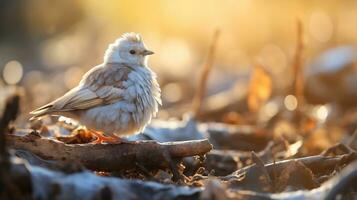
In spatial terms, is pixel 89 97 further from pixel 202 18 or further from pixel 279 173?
pixel 202 18

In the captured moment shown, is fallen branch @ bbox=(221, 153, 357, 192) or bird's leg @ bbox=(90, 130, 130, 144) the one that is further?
bird's leg @ bbox=(90, 130, 130, 144)

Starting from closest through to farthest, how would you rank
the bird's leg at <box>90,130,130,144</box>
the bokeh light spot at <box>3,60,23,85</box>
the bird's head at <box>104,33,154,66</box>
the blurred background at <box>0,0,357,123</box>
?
the bird's leg at <box>90,130,130,144</box> < the bird's head at <box>104,33,154,66</box> < the bokeh light spot at <box>3,60,23,85</box> < the blurred background at <box>0,0,357,123</box>

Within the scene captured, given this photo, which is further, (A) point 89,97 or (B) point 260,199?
(A) point 89,97

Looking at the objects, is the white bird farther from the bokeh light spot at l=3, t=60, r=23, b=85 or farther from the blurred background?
the blurred background

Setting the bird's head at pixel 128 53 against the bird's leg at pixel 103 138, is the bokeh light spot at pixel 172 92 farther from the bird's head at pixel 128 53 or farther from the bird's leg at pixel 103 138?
the bird's leg at pixel 103 138

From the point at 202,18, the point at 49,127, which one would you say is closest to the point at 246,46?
the point at 202,18

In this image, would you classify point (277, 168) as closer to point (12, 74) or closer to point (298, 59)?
point (298, 59)

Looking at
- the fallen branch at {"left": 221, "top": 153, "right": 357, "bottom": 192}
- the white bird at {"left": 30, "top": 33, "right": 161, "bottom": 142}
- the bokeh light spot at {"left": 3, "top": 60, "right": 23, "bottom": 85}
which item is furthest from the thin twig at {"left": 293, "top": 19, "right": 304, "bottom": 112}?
the bokeh light spot at {"left": 3, "top": 60, "right": 23, "bottom": 85}
